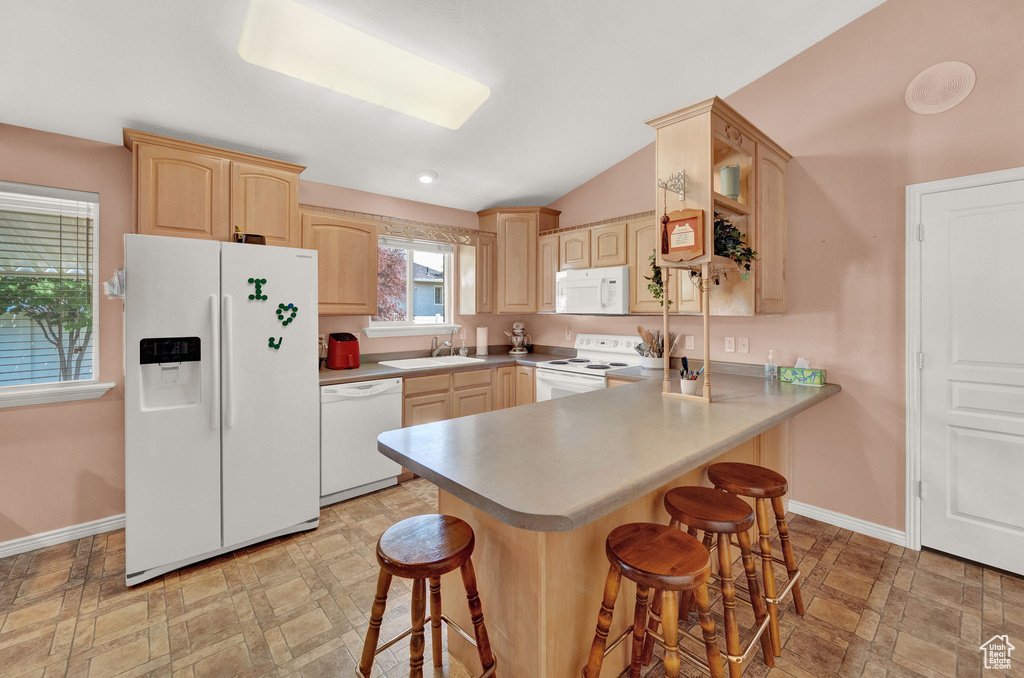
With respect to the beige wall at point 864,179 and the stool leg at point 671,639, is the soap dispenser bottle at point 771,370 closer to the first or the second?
the beige wall at point 864,179

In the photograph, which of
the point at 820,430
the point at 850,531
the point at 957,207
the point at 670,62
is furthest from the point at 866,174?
the point at 850,531

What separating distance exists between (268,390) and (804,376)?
3.33 m

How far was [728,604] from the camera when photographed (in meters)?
1.47

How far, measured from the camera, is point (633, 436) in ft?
5.27

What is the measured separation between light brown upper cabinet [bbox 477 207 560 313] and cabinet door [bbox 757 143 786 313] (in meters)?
2.17

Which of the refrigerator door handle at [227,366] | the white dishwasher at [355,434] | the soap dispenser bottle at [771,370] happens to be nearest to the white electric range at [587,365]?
the soap dispenser bottle at [771,370]

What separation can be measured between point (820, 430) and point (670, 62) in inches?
101

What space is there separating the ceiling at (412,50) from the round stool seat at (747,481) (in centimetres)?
238

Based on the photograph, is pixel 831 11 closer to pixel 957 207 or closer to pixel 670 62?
pixel 670 62

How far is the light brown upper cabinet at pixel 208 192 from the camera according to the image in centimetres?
243

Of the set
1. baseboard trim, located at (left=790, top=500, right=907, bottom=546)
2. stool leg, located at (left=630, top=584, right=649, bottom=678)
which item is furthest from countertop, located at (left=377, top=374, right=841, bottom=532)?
baseboard trim, located at (left=790, top=500, right=907, bottom=546)

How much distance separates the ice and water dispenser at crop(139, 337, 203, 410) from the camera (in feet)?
7.20

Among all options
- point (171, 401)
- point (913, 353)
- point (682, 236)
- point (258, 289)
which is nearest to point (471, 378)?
point (258, 289)

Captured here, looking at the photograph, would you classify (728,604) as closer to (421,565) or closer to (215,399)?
(421,565)
